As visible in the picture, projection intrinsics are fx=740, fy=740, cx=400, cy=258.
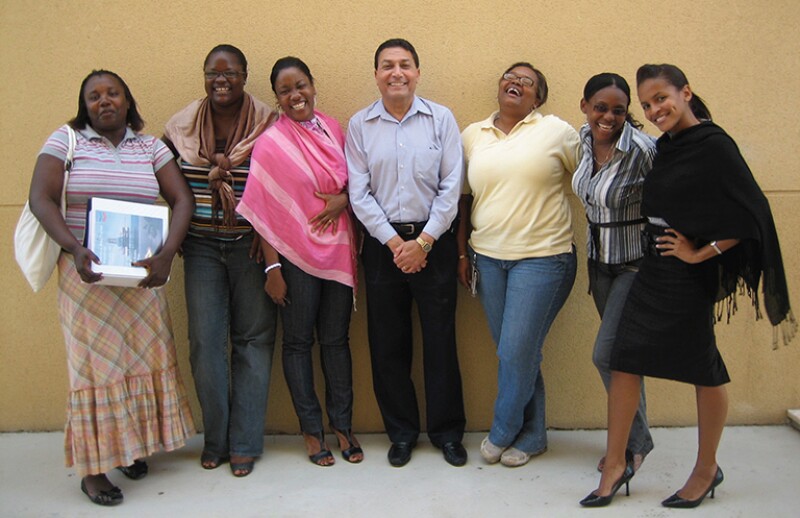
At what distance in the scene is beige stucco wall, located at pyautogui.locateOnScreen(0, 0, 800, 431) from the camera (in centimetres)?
398

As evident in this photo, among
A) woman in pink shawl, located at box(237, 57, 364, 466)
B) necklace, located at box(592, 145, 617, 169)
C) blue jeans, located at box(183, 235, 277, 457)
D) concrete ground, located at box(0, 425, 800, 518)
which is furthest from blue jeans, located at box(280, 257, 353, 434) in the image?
necklace, located at box(592, 145, 617, 169)

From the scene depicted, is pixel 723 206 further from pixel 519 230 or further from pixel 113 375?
pixel 113 375

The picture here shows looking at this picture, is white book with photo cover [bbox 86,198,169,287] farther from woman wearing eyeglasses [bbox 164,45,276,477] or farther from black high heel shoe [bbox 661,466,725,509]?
black high heel shoe [bbox 661,466,725,509]

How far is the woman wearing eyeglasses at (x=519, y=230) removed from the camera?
11.4 ft

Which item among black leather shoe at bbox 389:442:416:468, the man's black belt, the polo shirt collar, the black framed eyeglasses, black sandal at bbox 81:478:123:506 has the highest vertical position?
the black framed eyeglasses

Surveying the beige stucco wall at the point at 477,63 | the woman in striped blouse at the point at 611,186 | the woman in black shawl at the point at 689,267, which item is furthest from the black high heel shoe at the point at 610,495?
the beige stucco wall at the point at 477,63

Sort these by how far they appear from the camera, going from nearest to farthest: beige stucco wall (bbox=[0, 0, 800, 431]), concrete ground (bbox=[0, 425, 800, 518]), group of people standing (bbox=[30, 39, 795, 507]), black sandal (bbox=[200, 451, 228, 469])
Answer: group of people standing (bbox=[30, 39, 795, 507]), concrete ground (bbox=[0, 425, 800, 518]), black sandal (bbox=[200, 451, 228, 469]), beige stucco wall (bbox=[0, 0, 800, 431])

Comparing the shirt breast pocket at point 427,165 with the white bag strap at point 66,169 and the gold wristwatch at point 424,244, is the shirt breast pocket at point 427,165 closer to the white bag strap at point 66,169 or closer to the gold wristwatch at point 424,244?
the gold wristwatch at point 424,244

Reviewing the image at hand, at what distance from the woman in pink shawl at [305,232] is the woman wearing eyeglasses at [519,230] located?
0.67 meters

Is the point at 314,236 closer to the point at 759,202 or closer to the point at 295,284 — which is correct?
the point at 295,284

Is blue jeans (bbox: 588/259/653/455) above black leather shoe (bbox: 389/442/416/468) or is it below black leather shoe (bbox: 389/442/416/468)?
above

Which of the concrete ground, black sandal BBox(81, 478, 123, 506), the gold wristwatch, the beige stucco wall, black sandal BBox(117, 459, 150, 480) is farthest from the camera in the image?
the beige stucco wall

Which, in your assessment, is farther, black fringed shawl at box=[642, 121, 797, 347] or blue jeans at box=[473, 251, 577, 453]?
blue jeans at box=[473, 251, 577, 453]

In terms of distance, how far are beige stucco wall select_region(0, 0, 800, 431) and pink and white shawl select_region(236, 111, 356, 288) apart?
56 centimetres
